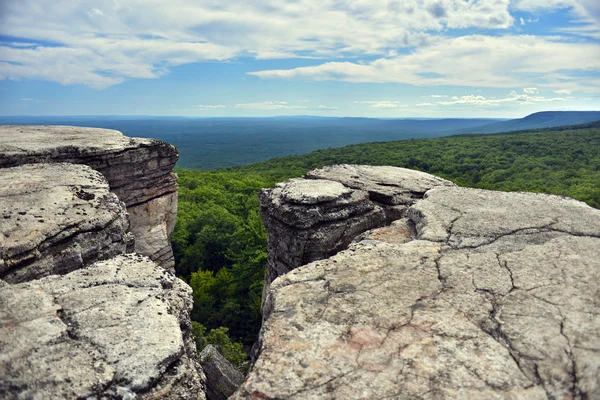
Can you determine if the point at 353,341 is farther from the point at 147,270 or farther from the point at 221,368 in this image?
the point at 221,368

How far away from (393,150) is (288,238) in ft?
194

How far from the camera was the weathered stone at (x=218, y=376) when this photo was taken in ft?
34.4

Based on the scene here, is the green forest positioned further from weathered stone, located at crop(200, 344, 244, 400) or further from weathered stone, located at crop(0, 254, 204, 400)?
weathered stone, located at crop(0, 254, 204, 400)

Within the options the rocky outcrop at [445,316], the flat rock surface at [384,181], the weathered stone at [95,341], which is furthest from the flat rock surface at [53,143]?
the rocky outcrop at [445,316]

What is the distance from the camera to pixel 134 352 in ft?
11.3

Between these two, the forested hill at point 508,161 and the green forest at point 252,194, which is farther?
the forested hill at point 508,161

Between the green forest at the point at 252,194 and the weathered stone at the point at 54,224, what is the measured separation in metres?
7.70

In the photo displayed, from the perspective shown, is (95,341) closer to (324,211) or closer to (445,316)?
(445,316)

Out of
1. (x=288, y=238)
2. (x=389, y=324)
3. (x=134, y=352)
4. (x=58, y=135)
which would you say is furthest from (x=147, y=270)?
(x=58, y=135)

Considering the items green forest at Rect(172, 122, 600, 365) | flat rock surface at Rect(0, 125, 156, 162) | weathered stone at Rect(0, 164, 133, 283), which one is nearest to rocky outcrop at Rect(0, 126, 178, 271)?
flat rock surface at Rect(0, 125, 156, 162)

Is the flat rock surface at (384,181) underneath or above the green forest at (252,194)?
above

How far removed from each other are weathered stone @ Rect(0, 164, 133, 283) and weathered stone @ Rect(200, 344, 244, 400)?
5471mm

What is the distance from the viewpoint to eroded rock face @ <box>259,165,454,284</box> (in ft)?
27.1

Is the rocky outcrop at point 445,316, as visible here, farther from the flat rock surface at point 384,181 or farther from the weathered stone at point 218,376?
the weathered stone at point 218,376
